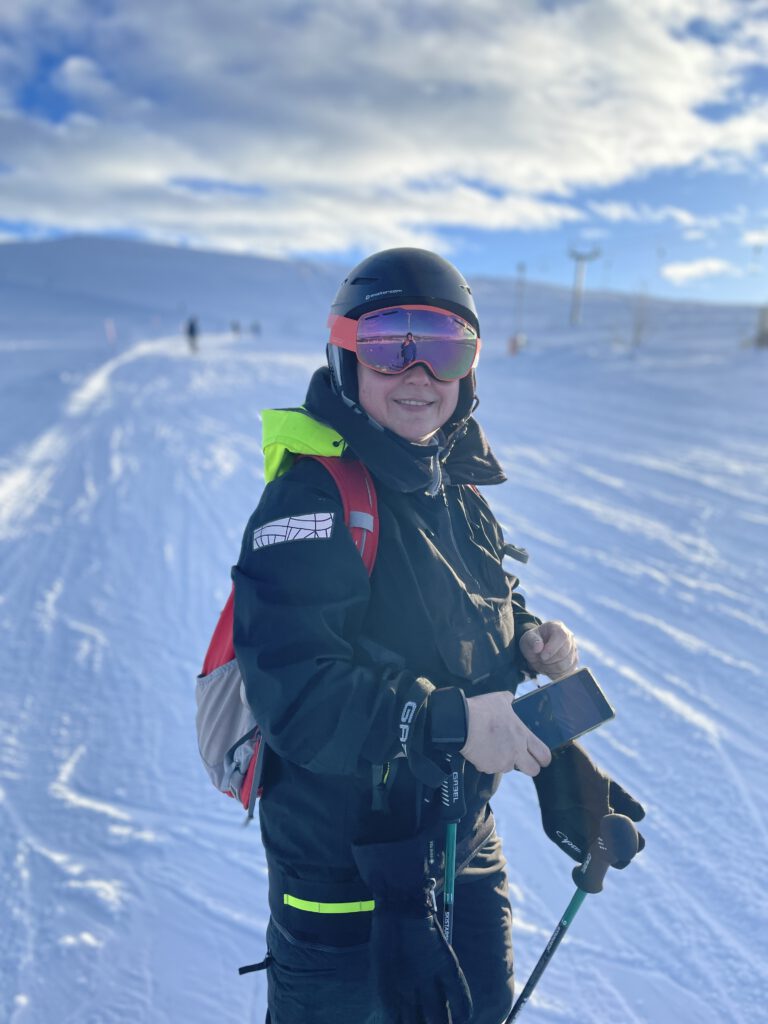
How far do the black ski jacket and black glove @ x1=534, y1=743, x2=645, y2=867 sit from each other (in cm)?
17

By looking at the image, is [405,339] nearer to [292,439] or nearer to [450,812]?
[292,439]

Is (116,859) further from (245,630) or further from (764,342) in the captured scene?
(764,342)

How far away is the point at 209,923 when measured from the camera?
2514 millimetres

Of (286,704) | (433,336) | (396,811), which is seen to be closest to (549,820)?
(396,811)

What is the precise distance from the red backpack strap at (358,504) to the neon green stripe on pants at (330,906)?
2.63 ft

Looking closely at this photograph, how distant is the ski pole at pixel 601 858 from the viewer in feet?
4.98

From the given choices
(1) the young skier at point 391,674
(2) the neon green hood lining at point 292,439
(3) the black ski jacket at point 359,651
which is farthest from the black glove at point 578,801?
(2) the neon green hood lining at point 292,439

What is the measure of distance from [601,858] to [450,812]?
0.41 meters

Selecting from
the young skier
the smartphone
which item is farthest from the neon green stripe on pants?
the smartphone

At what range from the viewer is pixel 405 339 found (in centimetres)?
174

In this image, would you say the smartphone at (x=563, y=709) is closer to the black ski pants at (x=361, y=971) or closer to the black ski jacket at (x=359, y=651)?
the black ski jacket at (x=359, y=651)

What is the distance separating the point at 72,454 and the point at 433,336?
833 centimetres

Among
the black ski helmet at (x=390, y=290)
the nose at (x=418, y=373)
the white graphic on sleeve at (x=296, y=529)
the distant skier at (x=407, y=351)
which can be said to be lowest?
the white graphic on sleeve at (x=296, y=529)

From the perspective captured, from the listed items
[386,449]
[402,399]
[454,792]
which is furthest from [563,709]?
[402,399]
